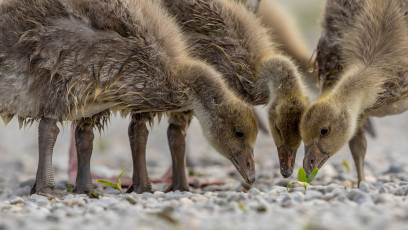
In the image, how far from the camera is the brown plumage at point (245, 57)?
6418 mm

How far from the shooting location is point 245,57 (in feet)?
22.2

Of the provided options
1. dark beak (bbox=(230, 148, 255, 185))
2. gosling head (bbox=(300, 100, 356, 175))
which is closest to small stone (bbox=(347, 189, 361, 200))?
gosling head (bbox=(300, 100, 356, 175))

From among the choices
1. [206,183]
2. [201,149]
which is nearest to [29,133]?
[201,149]

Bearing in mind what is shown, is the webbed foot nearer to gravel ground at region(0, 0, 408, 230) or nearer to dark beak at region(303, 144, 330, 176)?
gravel ground at region(0, 0, 408, 230)

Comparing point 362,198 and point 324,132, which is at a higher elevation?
point 324,132

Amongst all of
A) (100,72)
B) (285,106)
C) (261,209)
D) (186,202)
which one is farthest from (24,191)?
(261,209)

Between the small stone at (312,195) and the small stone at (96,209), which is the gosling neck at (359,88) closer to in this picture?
the small stone at (312,195)

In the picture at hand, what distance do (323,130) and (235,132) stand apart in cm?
80

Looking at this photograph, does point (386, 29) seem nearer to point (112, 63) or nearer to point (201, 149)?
point (112, 63)

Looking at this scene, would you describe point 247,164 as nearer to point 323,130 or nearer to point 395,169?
point 323,130

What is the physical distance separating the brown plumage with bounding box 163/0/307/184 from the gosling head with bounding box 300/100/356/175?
7.8 inches

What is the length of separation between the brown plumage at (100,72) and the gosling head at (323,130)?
0.50 metres

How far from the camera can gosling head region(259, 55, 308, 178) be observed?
6293mm

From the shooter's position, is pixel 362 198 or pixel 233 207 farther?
pixel 362 198
